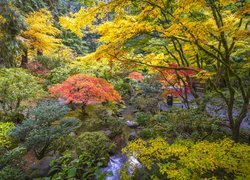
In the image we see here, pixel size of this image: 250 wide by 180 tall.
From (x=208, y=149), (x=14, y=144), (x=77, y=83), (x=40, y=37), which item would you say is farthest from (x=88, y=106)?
(x=208, y=149)

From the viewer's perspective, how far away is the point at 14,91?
633 cm

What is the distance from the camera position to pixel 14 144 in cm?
561

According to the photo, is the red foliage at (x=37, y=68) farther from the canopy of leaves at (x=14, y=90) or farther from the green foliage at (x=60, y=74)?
the canopy of leaves at (x=14, y=90)

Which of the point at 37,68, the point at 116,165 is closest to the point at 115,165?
the point at 116,165

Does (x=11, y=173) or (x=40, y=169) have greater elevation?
(x=11, y=173)

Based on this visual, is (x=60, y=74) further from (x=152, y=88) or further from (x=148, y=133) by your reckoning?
(x=148, y=133)

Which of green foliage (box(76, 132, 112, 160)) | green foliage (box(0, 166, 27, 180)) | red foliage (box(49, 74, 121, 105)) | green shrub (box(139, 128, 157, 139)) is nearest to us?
green foliage (box(0, 166, 27, 180))

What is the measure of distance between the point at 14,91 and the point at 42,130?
2.37m

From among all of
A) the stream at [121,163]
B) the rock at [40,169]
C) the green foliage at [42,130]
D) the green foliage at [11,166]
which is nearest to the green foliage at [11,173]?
the green foliage at [11,166]

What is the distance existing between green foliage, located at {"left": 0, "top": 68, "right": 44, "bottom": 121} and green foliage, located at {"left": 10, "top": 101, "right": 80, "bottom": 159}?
1.35 meters

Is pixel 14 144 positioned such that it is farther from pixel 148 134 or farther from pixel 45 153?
pixel 148 134

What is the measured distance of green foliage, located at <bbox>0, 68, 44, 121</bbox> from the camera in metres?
6.29

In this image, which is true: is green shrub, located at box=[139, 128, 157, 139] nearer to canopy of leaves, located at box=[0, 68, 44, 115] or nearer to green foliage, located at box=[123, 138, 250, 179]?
green foliage, located at box=[123, 138, 250, 179]

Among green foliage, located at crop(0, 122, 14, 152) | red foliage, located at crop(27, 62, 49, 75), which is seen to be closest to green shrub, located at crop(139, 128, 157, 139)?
green foliage, located at crop(0, 122, 14, 152)
